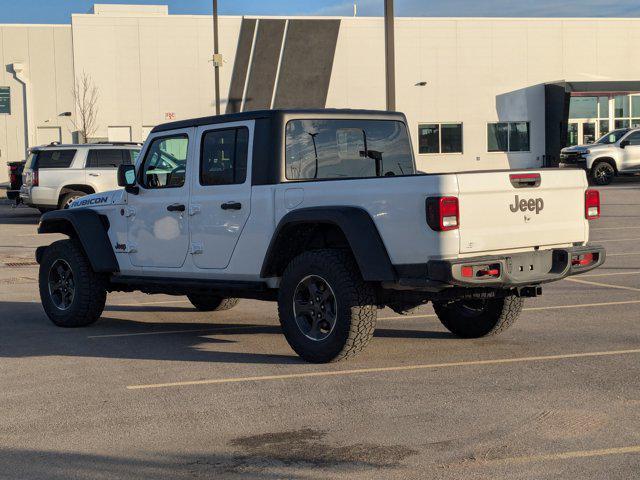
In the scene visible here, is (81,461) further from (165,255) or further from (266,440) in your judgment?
(165,255)

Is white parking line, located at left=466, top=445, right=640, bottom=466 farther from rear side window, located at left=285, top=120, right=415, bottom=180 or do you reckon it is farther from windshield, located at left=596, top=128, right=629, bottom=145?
windshield, located at left=596, top=128, right=629, bottom=145

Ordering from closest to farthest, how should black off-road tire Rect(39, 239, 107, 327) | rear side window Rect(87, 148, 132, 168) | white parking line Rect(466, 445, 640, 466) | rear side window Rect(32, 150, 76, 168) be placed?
white parking line Rect(466, 445, 640, 466)
black off-road tire Rect(39, 239, 107, 327)
rear side window Rect(32, 150, 76, 168)
rear side window Rect(87, 148, 132, 168)

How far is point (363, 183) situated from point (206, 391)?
6.29 feet

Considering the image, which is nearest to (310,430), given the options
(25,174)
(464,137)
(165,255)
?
(165,255)

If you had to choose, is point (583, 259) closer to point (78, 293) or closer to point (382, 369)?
point (382, 369)

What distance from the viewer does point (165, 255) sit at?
9.45m

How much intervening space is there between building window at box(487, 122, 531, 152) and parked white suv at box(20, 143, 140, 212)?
96.3ft

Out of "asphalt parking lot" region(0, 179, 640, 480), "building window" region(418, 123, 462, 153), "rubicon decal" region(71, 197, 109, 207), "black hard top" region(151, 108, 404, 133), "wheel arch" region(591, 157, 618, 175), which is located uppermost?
"building window" region(418, 123, 462, 153)

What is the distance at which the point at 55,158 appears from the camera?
2577 centimetres

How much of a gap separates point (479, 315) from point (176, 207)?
290cm

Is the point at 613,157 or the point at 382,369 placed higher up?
the point at 613,157

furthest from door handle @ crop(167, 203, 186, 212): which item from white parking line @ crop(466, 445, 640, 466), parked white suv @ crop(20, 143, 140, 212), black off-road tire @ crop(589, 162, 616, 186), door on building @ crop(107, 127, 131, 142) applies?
door on building @ crop(107, 127, 131, 142)

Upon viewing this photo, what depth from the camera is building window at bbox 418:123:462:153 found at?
51.2 m

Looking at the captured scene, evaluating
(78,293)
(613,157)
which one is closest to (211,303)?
(78,293)
